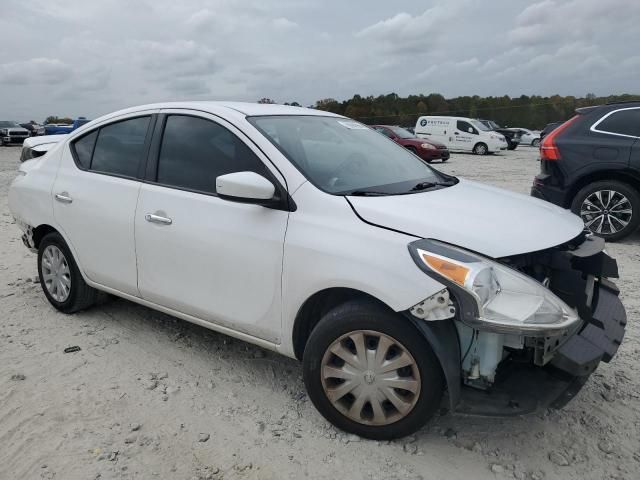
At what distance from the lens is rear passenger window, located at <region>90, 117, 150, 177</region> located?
139 inches

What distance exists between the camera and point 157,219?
322 cm

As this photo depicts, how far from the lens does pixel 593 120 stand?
6570 millimetres

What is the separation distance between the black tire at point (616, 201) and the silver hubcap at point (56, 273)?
5659 mm

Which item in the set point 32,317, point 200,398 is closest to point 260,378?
point 200,398

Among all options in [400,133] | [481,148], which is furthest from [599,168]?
[481,148]

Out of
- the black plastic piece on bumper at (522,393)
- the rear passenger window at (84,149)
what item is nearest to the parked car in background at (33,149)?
the rear passenger window at (84,149)

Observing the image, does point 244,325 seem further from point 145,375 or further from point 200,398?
point 145,375

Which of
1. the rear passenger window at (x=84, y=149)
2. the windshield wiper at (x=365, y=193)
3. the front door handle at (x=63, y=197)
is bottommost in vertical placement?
the front door handle at (x=63, y=197)

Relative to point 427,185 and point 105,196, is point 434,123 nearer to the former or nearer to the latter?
point 427,185

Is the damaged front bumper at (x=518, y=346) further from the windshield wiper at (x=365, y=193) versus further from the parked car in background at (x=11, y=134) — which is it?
the parked car in background at (x=11, y=134)

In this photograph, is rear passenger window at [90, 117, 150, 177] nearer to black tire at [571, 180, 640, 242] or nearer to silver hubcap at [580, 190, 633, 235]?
black tire at [571, 180, 640, 242]

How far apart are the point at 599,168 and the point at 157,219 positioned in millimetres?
5446

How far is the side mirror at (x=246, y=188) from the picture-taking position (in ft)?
8.65

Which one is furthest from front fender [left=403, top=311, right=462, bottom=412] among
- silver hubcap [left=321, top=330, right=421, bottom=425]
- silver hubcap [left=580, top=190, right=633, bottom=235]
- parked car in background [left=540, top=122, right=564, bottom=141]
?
parked car in background [left=540, top=122, right=564, bottom=141]
